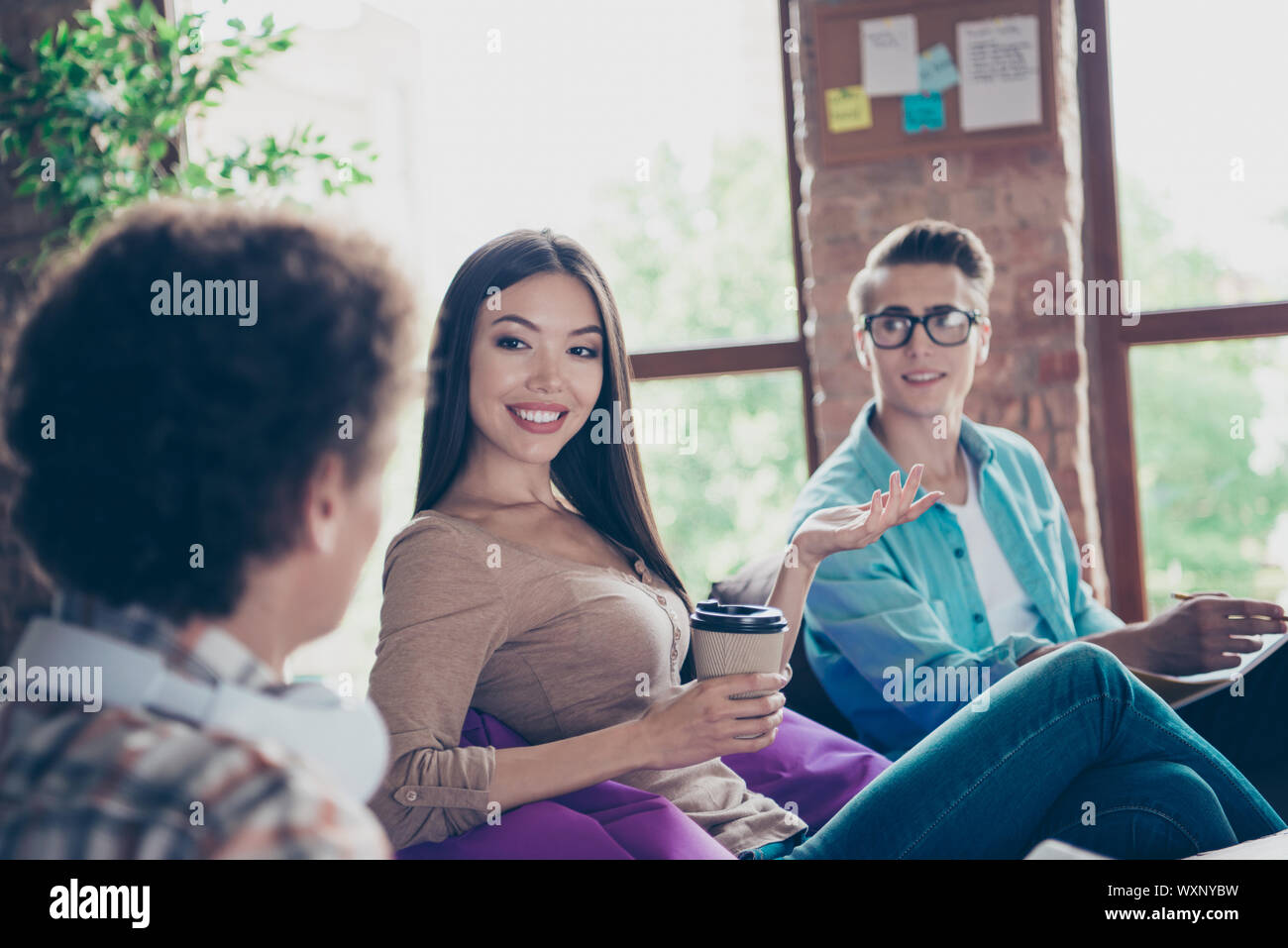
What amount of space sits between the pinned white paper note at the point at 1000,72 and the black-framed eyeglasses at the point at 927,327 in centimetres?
103

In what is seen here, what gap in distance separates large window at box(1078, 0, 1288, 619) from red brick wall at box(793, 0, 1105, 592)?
16cm

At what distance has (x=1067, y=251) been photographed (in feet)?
9.20

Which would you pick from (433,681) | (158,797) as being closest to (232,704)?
(158,797)

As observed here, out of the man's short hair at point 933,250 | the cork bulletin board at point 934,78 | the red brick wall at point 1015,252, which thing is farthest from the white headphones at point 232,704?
the cork bulletin board at point 934,78

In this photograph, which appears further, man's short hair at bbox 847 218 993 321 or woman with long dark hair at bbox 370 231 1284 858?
man's short hair at bbox 847 218 993 321

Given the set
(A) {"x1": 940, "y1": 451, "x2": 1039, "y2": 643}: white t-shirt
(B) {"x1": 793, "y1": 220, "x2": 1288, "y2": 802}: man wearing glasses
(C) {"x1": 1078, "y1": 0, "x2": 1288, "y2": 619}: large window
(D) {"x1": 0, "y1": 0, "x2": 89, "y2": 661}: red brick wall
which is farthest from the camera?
(D) {"x1": 0, "y1": 0, "x2": 89, "y2": 661}: red brick wall

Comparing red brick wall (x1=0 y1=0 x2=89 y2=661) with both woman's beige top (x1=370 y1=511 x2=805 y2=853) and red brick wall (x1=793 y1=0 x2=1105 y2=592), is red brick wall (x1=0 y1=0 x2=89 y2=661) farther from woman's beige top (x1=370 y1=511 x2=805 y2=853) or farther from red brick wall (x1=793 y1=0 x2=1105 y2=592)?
woman's beige top (x1=370 y1=511 x2=805 y2=853)

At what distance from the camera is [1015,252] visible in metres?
2.81

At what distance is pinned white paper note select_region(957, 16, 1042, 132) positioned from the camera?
2.76 metres

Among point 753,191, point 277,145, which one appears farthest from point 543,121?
point 277,145

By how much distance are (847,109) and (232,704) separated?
8.54 feet

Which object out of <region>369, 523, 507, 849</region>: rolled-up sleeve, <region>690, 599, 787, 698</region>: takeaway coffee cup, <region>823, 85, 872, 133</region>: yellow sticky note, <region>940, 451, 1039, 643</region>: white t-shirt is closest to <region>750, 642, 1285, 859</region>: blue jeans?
<region>690, 599, 787, 698</region>: takeaway coffee cup

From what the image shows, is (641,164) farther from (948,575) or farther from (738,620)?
(738,620)
